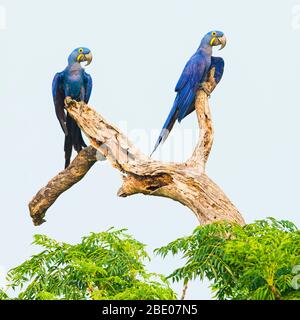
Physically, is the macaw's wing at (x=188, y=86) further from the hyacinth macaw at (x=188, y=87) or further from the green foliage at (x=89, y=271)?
the green foliage at (x=89, y=271)

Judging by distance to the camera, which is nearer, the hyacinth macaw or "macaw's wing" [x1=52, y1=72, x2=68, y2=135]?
the hyacinth macaw

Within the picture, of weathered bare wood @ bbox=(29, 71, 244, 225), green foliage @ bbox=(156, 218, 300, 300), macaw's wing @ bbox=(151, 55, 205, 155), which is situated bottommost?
green foliage @ bbox=(156, 218, 300, 300)

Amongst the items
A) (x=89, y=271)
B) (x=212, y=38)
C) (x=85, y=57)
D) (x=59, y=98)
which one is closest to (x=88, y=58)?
(x=85, y=57)

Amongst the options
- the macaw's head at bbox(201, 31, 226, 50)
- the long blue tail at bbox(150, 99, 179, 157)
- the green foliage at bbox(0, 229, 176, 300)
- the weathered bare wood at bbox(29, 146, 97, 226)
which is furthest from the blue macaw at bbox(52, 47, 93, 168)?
the green foliage at bbox(0, 229, 176, 300)

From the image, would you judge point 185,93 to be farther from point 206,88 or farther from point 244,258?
point 244,258

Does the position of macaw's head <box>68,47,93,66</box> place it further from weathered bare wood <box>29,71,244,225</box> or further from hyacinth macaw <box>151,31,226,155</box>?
hyacinth macaw <box>151,31,226,155</box>

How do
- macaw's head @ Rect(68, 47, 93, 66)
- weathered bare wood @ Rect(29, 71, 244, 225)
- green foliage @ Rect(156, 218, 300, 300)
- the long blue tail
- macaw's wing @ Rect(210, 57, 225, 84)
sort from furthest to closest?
macaw's head @ Rect(68, 47, 93, 66) → macaw's wing @ Rect(210, 57, 225, 84) → the long blue tail → weathered bare wood @ Rect(29, 71, 244, 225) → green foliage @ Rect(156, 218, 300, 300)

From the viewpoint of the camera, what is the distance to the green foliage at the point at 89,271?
13.5 ft

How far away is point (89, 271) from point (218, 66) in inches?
101

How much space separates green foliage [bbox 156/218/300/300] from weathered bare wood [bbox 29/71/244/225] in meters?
0.64

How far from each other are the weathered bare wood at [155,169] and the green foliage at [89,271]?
855 millimetres

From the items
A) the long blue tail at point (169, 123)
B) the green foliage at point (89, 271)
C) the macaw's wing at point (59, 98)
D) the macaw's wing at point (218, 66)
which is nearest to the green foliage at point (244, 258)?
the green foliage at point (89, 271)

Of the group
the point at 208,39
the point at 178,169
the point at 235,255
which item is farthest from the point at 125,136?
the point at 235,255

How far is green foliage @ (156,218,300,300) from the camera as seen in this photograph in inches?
150
